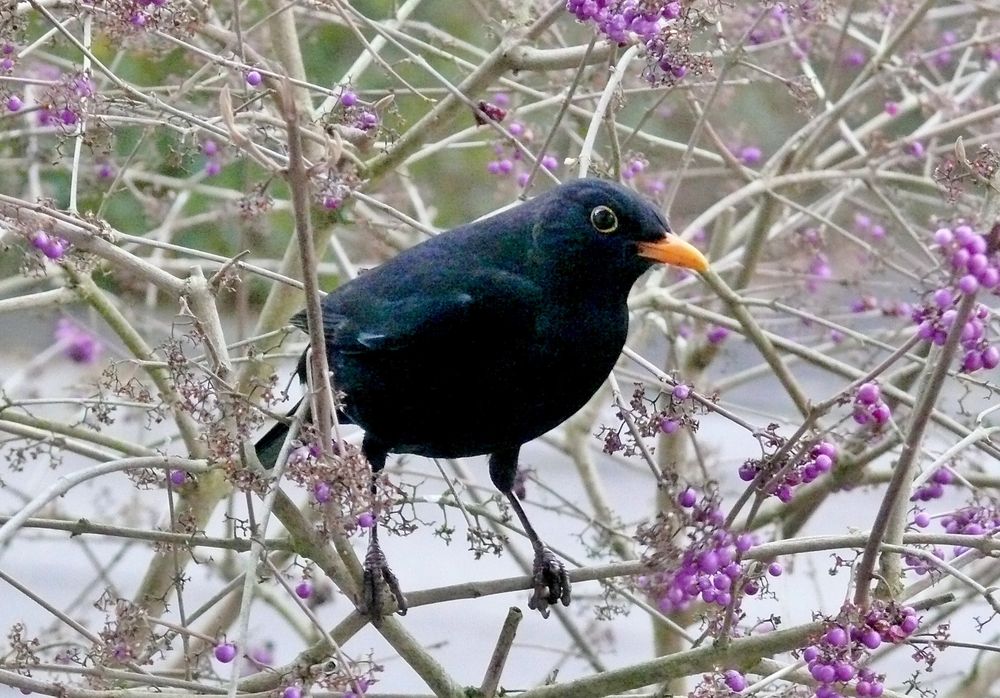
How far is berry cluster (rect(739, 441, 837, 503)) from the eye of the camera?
4.04 ft

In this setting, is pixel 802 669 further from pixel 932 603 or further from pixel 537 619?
pixel 537 619

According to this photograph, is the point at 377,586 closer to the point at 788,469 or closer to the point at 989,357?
the point at 788,469

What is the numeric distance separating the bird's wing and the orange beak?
0.18 meters

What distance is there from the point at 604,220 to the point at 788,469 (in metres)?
0.66

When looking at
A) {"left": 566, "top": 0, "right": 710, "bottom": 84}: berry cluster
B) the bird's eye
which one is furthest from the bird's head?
{"left": 566, "top": 0, "right": 710, "bottom": 84}: berry cluster

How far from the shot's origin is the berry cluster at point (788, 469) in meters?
1.23

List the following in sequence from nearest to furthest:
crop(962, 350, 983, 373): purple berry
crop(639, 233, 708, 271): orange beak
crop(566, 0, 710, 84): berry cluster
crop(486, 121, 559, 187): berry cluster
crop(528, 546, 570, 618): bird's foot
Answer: crop(962, 350, 983, 373): purple berry
crop(566, 0, 710, 84): berry cluster
crop(639, 233, 708, 271): orange beak
crop(528, 546, 570, 618): bird's foot
crop(486, 121, 559, 187): berry cluster

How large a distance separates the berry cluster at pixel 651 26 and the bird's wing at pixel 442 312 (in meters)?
0.42

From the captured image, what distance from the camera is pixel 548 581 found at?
2121mm

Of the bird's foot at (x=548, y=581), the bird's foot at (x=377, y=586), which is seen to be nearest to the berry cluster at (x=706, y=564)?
the bird's foot at (x=377, y=586)

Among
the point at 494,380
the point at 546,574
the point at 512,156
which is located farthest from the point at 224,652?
the point at 512,156

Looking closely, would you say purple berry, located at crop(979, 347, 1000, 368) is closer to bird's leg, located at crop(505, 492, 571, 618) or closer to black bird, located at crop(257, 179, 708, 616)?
black bird, located at crop(257, 179, 708, 616)

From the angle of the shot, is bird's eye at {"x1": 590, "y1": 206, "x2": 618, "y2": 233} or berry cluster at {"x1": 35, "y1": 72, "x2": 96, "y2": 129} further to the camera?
bird's eye at {"x1": 590, "y1": 206, "x2": 618, "y2": 233}

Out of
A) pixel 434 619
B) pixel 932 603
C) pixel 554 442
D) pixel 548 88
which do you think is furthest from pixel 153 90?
pixel 434 619
